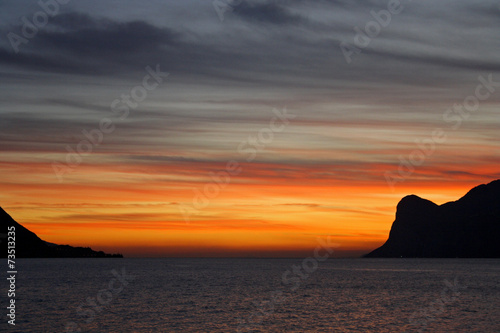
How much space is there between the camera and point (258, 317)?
72250 millimetres

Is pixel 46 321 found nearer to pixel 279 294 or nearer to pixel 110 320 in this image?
pixel 110 320

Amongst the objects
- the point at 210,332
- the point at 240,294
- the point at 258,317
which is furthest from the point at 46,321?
the point at 240,294

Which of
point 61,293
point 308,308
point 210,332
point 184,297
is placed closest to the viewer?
point 210,332

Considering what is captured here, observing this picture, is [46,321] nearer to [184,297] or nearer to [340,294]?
[184,297]

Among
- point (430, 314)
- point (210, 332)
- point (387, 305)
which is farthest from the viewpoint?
point (387, 305)

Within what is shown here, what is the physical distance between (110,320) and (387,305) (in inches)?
1673

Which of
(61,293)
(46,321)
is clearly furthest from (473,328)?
(61,293)

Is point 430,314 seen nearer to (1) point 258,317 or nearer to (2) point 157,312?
(1) point 258,317

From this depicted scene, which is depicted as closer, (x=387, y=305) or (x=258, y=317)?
(x=258, y=317)

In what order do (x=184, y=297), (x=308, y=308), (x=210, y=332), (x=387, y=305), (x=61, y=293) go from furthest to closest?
(x=61, y=293) → (x=184, y=297) → (x=387, y=305) → (x=308, y=308) → (x=210, y=332)

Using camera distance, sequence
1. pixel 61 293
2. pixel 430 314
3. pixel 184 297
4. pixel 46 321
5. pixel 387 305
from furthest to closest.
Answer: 1. pixel 61 293
2. pixel 184 297
3. pixel 387 305
4. pixel 430 314
5. pixel 46 321

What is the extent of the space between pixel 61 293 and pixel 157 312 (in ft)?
117

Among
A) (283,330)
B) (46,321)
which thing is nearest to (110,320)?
(46,321)

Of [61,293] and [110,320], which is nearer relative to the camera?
[110,320]
